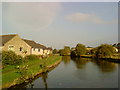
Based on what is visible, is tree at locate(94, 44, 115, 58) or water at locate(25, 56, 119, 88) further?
tree at locate(94, 44, 115, 58)

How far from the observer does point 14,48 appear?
2972 centimetres

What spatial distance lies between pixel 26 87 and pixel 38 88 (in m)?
1.28

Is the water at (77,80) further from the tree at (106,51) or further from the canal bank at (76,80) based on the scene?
the tree at (106,51)

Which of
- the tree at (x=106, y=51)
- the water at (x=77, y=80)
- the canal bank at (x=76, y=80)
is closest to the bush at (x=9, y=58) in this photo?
the water at (x=77, y=80)

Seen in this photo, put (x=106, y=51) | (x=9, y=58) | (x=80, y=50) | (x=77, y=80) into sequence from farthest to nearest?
(x=80, y=50), (x=106, y=51), (x=9, y=58), (x=77, y=80)

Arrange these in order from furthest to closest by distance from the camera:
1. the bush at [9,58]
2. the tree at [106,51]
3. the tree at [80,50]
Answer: the tree at [80,50]
the tree at [106,51]
the bush at [9,58]

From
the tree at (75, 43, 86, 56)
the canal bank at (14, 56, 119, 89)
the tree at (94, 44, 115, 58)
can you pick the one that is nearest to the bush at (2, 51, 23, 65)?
the canal bank at (14, 56, 119, 89)

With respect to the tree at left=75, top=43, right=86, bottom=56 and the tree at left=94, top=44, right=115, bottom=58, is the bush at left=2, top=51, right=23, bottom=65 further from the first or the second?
the tree at left=75, top=43, right=86, bottom=56

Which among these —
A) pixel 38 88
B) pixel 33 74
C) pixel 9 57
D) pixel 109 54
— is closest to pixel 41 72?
pixel 33 74

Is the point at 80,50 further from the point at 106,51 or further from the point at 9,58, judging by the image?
the point at 9,58

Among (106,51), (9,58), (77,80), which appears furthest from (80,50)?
(77,80)

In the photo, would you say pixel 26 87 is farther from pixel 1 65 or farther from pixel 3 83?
pixel 1 65

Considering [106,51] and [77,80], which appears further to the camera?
[106,51]

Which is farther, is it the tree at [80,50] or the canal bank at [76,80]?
the tree at [80,50]
